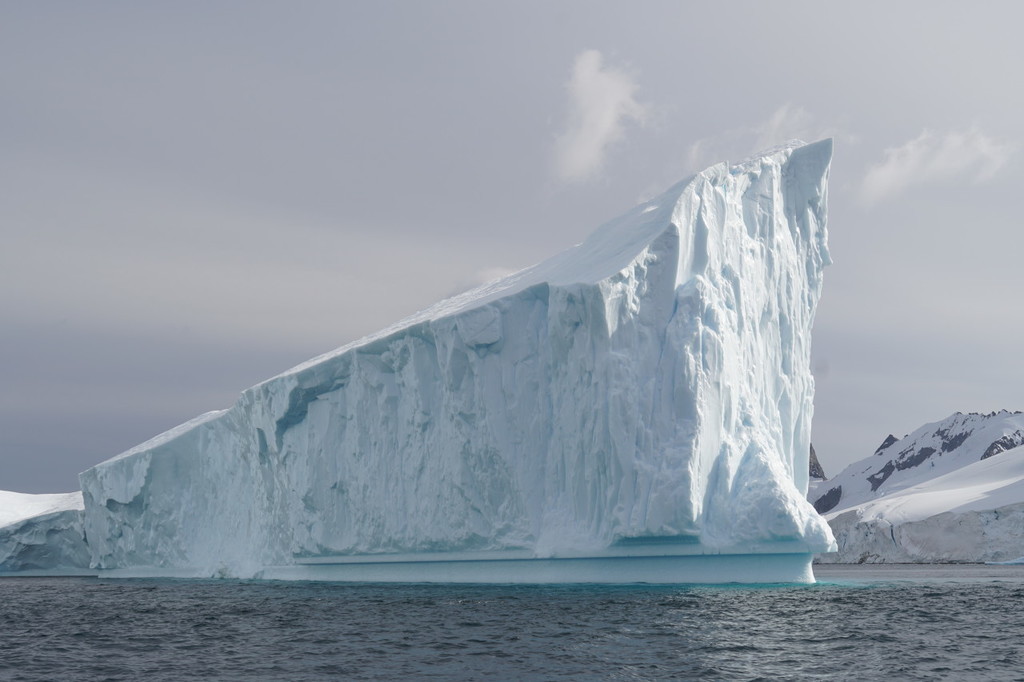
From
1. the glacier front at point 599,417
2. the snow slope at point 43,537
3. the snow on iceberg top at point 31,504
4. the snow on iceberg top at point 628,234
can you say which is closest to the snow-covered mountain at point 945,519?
the glacier front at point 599,417

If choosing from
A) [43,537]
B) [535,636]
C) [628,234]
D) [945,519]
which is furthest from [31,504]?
[945,519]

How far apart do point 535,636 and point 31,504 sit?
118ft

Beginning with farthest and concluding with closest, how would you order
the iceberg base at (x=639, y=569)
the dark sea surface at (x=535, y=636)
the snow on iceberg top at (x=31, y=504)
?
the snow on iceberg top at (x=31, y=504), the iceberg base at (x=639, y=569), the dark sea surface at (x=535, y=636)

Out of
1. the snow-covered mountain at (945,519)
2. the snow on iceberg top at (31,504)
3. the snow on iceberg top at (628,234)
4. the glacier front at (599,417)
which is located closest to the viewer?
the glacier front at (599,417)

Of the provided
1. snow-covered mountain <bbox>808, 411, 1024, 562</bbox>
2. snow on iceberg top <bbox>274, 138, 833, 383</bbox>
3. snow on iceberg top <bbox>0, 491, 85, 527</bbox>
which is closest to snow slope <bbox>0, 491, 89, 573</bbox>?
snow on iceberg top <bbox>0, 491, 85, 527</bbox>

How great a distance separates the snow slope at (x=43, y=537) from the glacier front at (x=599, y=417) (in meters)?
17.8

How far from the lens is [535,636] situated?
1213 cm

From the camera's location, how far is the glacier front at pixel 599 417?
18000 mm

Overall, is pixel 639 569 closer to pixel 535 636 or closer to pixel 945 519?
pixel 535 636

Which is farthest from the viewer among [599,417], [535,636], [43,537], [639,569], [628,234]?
[43,537]

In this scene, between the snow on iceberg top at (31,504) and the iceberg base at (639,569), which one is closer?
Answer: the iceberg base at (639,569)

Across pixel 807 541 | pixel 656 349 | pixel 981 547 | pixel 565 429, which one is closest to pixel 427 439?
pixel 565 429

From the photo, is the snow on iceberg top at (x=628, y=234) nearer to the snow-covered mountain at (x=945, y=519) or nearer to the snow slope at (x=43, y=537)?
the snow slope at (x=43, y=537)

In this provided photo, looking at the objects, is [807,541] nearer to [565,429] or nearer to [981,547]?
[565,429]
